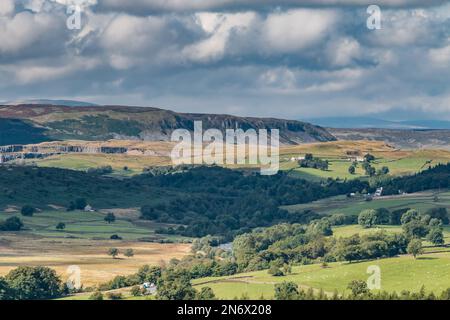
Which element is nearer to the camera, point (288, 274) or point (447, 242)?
point (288, 274)

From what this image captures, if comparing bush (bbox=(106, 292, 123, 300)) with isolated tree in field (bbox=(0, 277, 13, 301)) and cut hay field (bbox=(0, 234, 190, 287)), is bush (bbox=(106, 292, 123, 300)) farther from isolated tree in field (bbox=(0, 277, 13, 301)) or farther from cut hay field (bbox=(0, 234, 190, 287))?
cut hay field (bbox=(0, 234, 190, 287))

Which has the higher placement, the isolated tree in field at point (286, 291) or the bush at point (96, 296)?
the isolated tree in field at point (286, 291)

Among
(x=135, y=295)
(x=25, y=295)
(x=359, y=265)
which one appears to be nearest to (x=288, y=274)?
(x=359, y=265)

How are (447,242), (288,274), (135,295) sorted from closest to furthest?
(135,295), (288,274), (447,242)

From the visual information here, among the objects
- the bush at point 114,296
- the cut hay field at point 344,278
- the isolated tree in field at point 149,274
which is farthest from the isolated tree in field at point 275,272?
the bush at point 114,296

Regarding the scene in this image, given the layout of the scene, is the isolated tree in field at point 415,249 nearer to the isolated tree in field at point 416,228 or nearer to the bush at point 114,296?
the isolated tree in field at point 416,228

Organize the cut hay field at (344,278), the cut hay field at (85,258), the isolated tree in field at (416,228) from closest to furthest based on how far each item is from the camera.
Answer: the cut hay field at (344,278)
the cut hay field at (85,258)
the isolated tree in field at (416,228)
